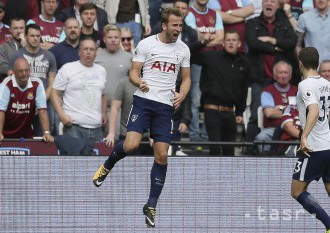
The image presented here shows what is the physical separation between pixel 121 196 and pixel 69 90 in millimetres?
2234

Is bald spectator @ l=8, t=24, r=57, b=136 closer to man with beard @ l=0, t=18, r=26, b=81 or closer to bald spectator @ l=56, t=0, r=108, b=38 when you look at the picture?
man with beard @ l=0, t=18, r=26, b=81

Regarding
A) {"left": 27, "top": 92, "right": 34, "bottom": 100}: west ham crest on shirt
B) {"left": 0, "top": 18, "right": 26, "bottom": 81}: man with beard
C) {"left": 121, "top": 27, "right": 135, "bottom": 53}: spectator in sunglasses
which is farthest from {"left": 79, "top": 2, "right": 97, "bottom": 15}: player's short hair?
{"left": 27, "top": 92, "right": 34, "bottom": 100}: west ham crest on shirt

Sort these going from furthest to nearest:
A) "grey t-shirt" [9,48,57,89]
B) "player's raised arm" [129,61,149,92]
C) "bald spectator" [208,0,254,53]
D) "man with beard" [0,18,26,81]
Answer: "bald spectator" [208,0,254,53]
"man with beard" [0,18,26,81]
"grey t-shirt" [9,48,57,89]
"player's raised arm" [129,61,149,92]

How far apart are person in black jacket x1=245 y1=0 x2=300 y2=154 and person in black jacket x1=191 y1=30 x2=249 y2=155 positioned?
0.55 meters

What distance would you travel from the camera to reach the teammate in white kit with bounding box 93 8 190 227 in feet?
43.0

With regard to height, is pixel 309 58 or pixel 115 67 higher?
pixel 309 58

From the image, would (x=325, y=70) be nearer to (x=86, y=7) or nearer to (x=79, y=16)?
(x=86, y=7)

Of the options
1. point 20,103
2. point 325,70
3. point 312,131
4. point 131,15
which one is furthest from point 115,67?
point 312,131

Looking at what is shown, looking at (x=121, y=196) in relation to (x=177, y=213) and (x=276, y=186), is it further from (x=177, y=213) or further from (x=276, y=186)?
(x=276, y=186)

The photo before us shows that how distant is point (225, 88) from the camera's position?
17.3 m

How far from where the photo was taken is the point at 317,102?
1284cm

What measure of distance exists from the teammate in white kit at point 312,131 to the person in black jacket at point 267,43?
191 inches

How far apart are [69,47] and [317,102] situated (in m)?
5.52

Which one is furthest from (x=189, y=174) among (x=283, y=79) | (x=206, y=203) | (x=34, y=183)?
(x=283, y=79)
